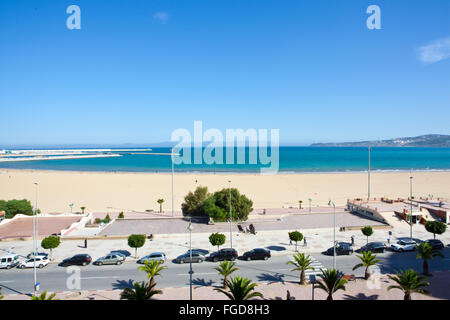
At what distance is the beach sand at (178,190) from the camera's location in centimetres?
4119

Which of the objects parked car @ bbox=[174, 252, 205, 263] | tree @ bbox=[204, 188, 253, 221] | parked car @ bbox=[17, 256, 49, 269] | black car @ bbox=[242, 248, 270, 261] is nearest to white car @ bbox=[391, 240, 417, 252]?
black car @ bbox=[242, 248, 270, 261]

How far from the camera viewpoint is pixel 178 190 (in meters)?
51.8

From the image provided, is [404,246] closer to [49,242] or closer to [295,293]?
[295,293]

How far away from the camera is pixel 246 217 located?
96.1 ft

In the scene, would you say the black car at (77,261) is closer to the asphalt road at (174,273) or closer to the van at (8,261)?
the asphalt road at (174,273)

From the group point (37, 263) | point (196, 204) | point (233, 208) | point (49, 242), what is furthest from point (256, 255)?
point (37, 263)

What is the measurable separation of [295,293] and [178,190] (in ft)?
128

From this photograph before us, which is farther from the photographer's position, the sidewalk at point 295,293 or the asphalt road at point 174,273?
the asphalt road at point 174,273

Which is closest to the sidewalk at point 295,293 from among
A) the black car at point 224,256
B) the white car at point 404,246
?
the black car at point 224,256

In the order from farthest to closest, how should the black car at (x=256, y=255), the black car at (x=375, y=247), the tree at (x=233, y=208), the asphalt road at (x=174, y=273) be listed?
the tree at (x=233, y=208)
the black car at (x=375, y=247)
the black car at (x=256, y=255)
the asphalt road at (x=174, y=273)

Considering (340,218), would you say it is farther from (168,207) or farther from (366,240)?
(168,207)

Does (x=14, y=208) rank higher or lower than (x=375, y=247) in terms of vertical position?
higher

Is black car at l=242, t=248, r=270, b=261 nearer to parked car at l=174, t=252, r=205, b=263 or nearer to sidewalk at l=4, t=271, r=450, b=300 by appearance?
parked car at l=174, t=252, r=205, b=263

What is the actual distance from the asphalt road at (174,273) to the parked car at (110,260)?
1.04 ft
